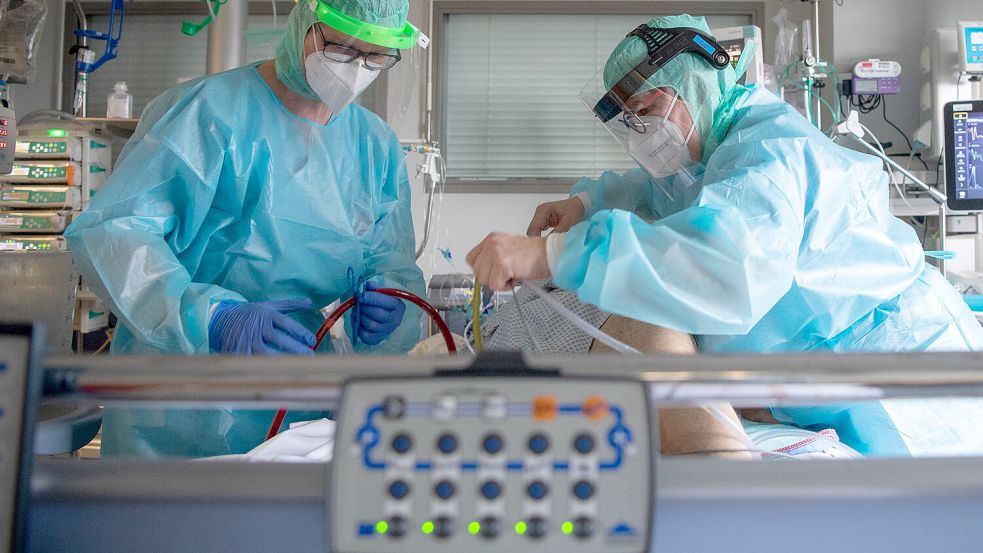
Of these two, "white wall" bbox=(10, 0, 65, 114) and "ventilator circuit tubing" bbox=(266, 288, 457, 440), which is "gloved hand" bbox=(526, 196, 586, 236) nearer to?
"ventilator circuit tubing" bbox=(266, 288, 457, 440)

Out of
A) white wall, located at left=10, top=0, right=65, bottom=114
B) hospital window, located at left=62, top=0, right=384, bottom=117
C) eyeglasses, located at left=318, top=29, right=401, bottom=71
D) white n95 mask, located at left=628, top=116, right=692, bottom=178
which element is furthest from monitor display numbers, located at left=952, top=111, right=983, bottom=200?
white wall, located at left=10, top=0, right=65, bottom=114

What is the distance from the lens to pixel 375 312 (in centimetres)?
147

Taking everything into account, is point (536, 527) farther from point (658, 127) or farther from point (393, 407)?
point (658, 127)

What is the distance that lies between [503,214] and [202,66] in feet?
6.94

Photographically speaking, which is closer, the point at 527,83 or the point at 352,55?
the point at 352,55

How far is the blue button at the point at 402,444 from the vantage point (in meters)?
0.50

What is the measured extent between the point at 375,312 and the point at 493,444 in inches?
39.5

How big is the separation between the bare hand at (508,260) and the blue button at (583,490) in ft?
1.52

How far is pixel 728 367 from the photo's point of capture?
0.55 m

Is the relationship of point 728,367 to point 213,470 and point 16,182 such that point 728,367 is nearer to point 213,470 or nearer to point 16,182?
point 213,470

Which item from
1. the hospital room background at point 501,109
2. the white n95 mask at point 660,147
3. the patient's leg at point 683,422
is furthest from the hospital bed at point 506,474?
the hospital room background at point 501,109

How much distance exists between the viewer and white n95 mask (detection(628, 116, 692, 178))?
1364 mm

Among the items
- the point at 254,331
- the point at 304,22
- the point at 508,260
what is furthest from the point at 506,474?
the point at 304,22

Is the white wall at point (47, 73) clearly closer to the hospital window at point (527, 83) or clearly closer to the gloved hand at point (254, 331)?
the hospital window at point (527, 83)
